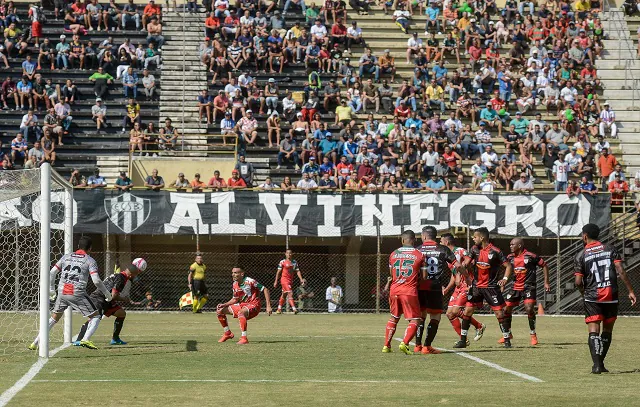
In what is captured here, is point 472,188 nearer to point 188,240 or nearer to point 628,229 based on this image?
point 628,229

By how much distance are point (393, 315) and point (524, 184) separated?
1987 cm

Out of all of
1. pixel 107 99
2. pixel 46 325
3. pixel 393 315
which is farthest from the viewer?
pixel 107 99

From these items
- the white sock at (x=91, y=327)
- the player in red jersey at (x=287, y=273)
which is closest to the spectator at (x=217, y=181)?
the player in red jersey at (x=287, y=273)

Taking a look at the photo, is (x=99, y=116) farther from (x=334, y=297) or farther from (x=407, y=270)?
(x=407, y=270)

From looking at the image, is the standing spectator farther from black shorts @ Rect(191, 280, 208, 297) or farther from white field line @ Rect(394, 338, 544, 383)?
white field line @ Rect(394, 338, 544, 383)

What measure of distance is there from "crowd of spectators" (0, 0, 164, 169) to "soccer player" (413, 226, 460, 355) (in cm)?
2113

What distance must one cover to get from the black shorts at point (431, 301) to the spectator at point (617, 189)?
61.8 feet

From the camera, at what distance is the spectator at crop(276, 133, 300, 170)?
37.2 meters

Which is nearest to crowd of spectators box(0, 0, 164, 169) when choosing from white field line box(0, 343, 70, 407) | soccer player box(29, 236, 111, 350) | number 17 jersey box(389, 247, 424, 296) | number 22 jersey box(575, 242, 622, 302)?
soccer player box(29, 236, 111, 350)

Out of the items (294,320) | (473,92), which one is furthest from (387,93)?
(294,320)

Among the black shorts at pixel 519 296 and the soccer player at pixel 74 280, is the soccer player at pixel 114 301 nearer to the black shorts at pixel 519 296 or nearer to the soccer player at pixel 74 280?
the soccer player at pixel 74 280

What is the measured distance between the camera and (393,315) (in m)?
16.7

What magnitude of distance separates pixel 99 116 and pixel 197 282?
9031mm

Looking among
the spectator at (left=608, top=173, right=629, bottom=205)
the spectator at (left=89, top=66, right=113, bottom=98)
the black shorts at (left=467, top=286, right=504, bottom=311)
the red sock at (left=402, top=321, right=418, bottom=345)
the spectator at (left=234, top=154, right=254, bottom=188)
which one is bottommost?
the red sock at (left=402, top=321, right=418, bottom=345)
